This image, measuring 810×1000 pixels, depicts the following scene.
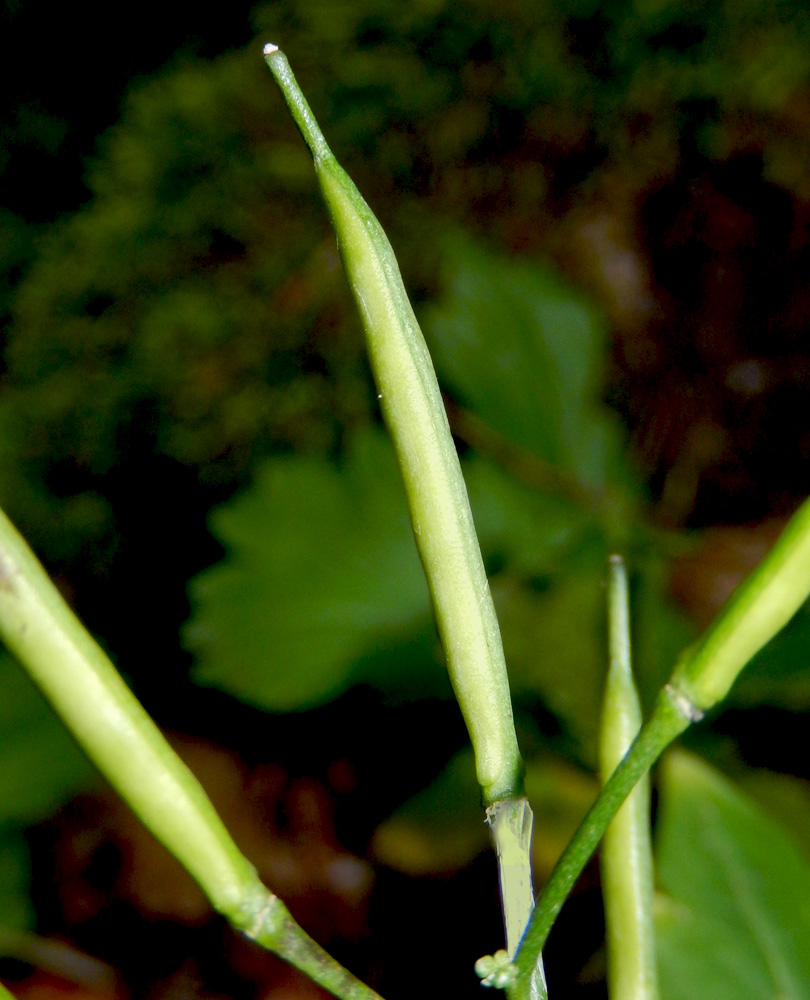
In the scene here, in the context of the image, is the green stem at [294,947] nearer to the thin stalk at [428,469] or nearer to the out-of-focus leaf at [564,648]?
the thin stalk at [428,469]

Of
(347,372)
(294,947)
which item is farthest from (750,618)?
(347,372)

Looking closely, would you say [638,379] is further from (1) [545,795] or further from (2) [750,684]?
(1) [545,795]

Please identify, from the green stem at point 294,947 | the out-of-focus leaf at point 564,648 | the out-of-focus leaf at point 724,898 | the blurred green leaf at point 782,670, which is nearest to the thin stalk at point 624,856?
the green stem at point 294,947

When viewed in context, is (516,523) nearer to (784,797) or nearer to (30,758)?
(784,797)

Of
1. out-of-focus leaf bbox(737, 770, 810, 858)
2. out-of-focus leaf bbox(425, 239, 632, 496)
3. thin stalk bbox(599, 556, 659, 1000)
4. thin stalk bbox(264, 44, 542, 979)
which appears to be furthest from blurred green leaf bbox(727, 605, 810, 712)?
thin stalk bbox(264, 44, 542, 979)

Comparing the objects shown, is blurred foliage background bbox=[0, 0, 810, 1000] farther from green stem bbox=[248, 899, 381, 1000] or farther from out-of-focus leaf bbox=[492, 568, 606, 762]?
green stem bbox=[248, 899, 381, 1000]

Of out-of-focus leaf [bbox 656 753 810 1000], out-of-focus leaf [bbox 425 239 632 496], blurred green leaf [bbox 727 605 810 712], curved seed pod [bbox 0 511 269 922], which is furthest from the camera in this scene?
out-of-focus leaf [bbox 425 239 632 496]
